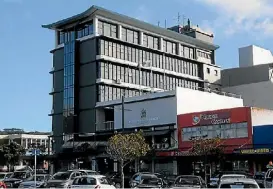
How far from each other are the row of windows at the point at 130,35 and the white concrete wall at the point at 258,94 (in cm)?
1886

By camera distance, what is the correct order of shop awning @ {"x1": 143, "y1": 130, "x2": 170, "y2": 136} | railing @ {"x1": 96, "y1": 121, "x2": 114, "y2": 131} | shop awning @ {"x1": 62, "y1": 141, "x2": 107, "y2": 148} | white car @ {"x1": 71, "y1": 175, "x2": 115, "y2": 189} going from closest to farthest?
white car @ {"x1": 71, "y1": 175, "x2": 115, "y2": 189}
shop awning @ {"x1": 143, "y1": 130, "x2": 170, "y2": 136}
shop awning @ {"x1": 62, "y1": 141, "x2": 107, "y2": 148}
railing @ {"x1": 96, "y1": 121, "x2": 114, "y2": 131}

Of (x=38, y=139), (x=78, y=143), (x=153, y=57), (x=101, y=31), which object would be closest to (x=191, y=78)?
(x=153, y=57)

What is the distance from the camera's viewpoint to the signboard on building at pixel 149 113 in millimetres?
54781

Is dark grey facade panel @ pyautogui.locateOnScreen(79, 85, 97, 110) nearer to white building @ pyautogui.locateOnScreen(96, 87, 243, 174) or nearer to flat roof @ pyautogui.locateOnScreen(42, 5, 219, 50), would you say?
white building @ pyautogui.locateOnScreen(96, 87, 243, 174)

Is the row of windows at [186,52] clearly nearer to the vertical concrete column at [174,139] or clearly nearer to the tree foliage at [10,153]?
the tree foliage at [10,153]

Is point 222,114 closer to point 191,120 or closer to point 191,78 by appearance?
point 191,120

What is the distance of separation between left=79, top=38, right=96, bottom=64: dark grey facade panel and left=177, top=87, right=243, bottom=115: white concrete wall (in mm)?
18711

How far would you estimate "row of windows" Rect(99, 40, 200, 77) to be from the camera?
7162cm

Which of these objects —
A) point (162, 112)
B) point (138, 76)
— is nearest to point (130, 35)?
point (138, 76)

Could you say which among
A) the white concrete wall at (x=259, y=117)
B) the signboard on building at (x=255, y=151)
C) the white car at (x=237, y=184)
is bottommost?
the white car at (x=237, y=184)

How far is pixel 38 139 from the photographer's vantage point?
124812 mm

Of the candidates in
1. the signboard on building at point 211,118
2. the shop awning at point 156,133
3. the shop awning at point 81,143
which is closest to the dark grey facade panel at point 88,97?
the shop awning at point 81,143

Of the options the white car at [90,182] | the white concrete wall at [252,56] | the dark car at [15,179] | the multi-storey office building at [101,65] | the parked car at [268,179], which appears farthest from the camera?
the white concrete wall at [252,56]

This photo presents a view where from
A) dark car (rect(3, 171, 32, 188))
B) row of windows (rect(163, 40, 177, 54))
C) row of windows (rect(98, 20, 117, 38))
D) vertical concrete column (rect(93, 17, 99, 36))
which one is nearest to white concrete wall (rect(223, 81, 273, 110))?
row of windows (rect(163, 40, 177, 54))
